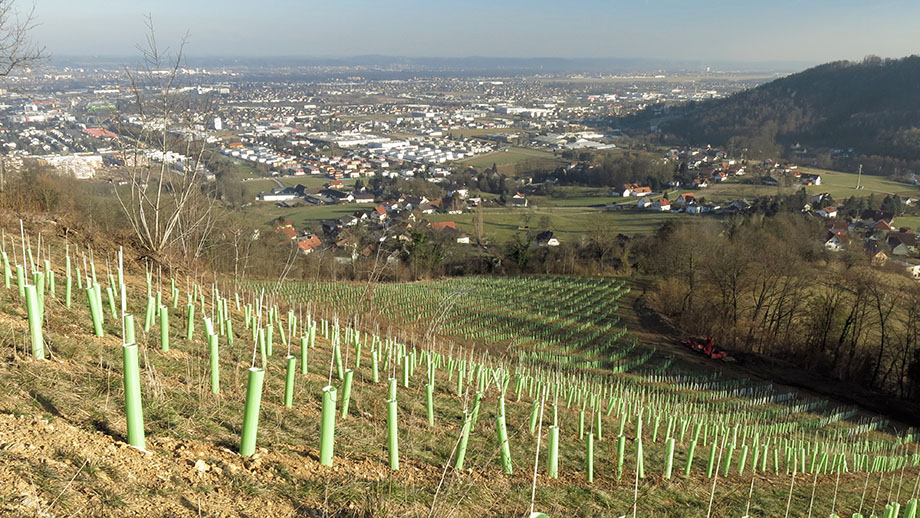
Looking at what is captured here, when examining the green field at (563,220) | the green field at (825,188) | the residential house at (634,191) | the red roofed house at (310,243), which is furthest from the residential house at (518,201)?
the red roofed house at (310,243)

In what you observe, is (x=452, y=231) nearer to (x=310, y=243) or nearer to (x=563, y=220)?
(x=563, y=220)

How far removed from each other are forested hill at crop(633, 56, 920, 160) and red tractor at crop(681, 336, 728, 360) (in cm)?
7008

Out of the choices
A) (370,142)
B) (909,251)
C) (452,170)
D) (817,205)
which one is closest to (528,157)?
(452,170)

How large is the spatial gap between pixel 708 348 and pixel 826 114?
93.1 metres

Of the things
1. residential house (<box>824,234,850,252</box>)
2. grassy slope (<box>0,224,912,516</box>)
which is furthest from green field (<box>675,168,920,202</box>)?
grassy slope (<box>0,224,912,516</box>)

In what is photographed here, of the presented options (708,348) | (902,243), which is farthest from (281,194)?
(902,243)

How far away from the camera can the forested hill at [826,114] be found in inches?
3127

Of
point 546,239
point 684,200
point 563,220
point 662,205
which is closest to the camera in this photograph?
point 546,239

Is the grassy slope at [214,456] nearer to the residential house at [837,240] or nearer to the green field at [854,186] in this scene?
the residential house at [837,240]

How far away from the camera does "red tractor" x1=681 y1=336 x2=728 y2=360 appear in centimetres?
2086

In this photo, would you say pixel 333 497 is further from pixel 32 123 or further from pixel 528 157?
pixel 528 157

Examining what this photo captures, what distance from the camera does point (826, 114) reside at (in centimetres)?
9244

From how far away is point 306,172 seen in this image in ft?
248

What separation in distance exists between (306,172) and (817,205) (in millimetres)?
61253
